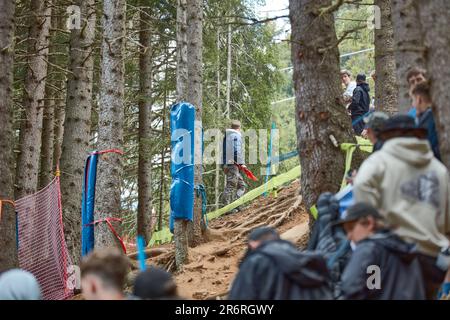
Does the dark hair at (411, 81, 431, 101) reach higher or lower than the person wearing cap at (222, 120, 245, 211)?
higher

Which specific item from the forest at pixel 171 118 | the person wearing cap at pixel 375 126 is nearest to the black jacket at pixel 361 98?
the forest at pixel 171 118

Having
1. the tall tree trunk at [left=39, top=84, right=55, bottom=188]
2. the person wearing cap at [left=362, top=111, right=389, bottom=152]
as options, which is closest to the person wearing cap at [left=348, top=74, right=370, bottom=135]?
the person wearing cap at [left=362, top=111, right=389, bottom=152]

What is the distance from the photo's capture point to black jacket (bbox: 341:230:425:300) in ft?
16.4

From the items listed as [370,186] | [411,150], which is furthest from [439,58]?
[370,186]

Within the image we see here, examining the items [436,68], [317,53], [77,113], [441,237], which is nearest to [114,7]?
[77,113]

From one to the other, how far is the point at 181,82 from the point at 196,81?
1275mm

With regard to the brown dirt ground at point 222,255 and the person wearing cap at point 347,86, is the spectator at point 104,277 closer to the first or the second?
the brown dirt ground at point 222,255

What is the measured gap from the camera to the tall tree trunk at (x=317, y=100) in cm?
786

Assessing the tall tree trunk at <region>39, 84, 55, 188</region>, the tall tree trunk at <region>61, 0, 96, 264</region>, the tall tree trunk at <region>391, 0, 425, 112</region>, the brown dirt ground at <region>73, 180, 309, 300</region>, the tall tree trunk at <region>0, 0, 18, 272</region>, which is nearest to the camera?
the tall tree trunk at <region>391, 0, 425, 112</region>

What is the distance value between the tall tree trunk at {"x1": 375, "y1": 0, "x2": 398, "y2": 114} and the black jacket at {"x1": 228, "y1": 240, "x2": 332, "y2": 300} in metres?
7.93

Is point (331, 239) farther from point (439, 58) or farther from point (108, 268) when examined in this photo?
point (108, 268)

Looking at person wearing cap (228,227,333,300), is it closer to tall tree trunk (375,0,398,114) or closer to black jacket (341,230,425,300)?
black jacket (341,230,425,300)

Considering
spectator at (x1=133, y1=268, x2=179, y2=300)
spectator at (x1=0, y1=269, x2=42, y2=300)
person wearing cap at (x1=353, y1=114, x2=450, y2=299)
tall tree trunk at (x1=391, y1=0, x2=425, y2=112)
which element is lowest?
spectator at (x1=0, y1=269, x2=42, y2=300)
